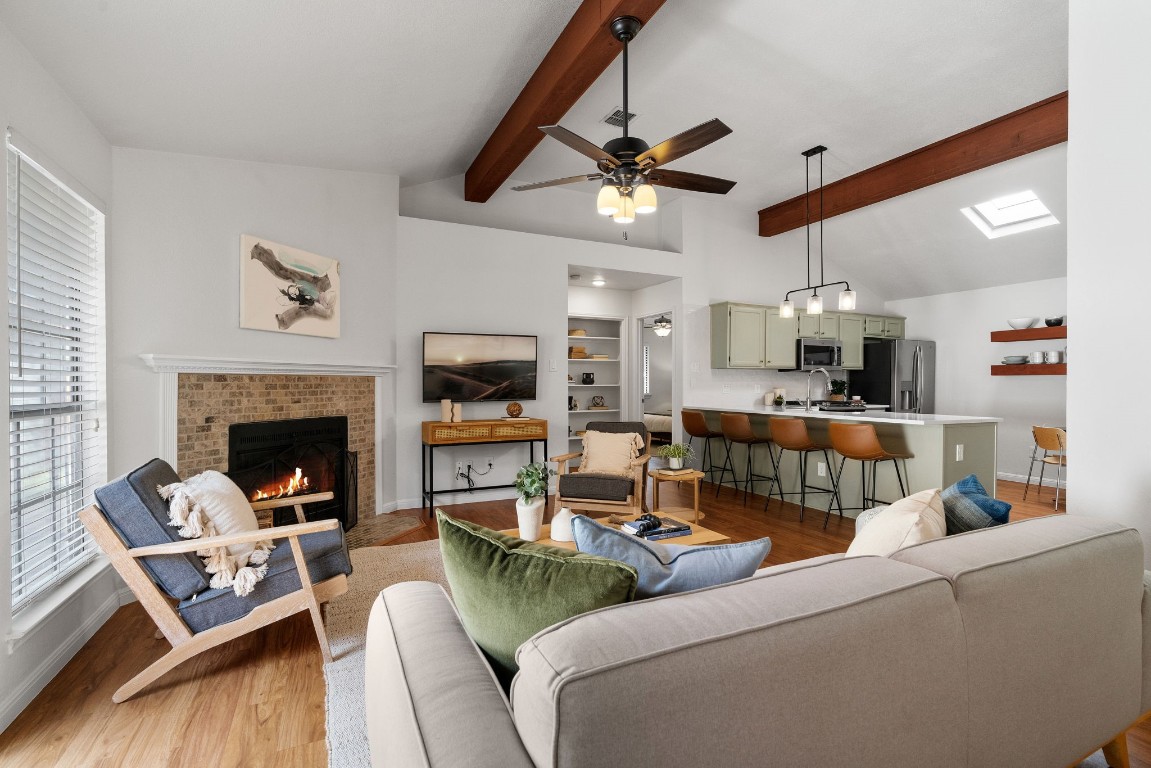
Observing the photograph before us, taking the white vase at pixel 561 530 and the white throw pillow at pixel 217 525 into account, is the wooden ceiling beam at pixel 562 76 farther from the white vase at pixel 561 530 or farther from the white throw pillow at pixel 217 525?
the white throw pillow at pixel 217 525

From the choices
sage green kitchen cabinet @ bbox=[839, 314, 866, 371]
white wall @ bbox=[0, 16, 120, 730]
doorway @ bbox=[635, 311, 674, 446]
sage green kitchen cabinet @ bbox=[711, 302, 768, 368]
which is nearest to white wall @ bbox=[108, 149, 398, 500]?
white wall @ bbox=[0, 16, 120, 730]

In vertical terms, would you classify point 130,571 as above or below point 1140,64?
below

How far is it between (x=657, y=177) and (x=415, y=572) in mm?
2660

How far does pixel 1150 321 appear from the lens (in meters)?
Answer: 1.96

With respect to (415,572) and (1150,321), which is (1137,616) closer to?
(1150,321)

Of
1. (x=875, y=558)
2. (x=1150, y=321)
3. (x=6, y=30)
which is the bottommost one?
(x=875, y=558)

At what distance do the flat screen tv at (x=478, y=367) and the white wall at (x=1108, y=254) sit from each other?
406 cm

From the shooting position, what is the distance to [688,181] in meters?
3.25

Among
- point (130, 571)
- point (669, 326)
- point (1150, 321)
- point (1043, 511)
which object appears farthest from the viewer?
point (669, 326)

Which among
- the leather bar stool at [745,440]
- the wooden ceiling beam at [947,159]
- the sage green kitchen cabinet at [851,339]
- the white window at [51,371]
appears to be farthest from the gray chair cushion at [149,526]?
the sage green kitchen cabinet at [851,339]

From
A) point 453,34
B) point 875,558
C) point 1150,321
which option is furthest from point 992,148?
point 875,558

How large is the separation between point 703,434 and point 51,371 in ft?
16.3

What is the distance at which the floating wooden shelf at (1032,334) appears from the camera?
5.73 m

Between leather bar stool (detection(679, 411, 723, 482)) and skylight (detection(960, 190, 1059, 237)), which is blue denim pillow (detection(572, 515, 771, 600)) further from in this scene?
skylight (detection(960, 190, 1059, 237))
